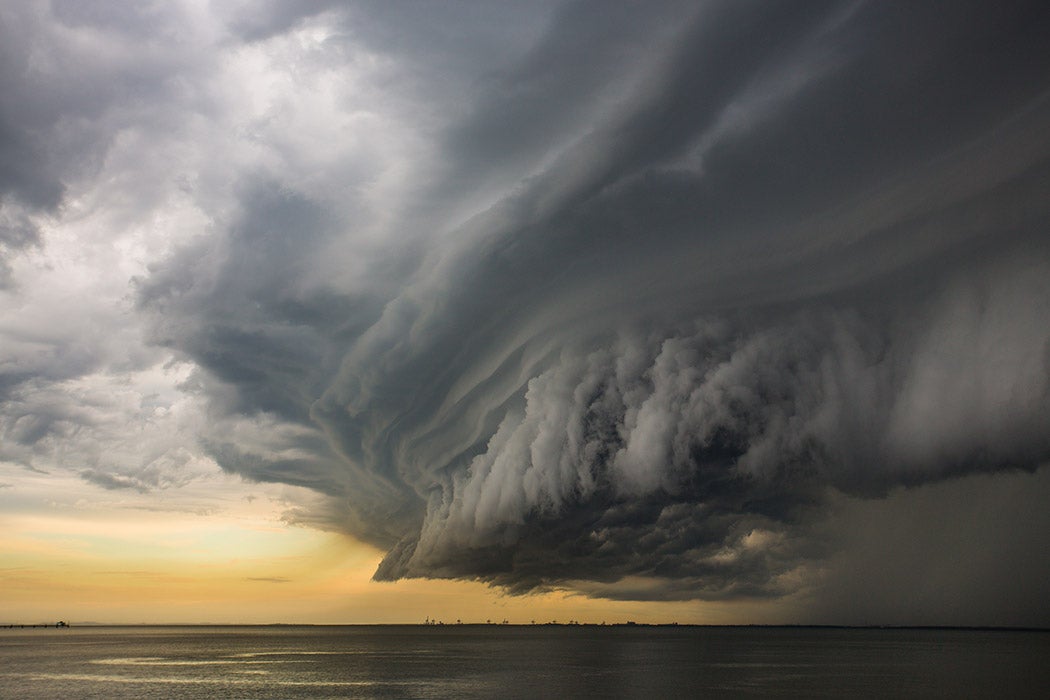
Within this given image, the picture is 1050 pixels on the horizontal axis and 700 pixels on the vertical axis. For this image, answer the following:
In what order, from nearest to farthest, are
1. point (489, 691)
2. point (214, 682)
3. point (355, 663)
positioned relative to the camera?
point (489, 691)
point (214, 682)
point (355, 663)

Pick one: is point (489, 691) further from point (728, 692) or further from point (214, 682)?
point (214, 682)

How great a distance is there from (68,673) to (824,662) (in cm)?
16909

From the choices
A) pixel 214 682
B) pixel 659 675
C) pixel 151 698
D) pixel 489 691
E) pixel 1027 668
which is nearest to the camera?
pixel 151 698

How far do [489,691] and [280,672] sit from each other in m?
58.4

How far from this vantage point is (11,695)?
104m

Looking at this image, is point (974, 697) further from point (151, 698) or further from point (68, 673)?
point (68, 673)

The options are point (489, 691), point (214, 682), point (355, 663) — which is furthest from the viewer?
point (355, 663)

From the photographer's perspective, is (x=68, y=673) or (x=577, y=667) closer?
(x=68, y=673)

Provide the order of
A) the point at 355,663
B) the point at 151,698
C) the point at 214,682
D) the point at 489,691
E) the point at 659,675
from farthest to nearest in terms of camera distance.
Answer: the point at 355,663 < the point at 659,675 < the point at 214,682 < the point at 489,691 < the point at 151,698

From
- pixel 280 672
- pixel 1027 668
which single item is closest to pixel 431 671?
pixel 280 672

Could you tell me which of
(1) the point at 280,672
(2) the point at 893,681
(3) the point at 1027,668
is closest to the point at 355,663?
(1) the point at 280,672

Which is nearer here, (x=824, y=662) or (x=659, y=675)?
(x=659, y=675)

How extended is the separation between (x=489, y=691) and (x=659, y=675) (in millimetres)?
45674

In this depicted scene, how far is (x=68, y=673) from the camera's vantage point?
143m
